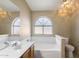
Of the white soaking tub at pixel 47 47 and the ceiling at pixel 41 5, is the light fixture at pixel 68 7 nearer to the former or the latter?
the ceiling at pixel 41 5

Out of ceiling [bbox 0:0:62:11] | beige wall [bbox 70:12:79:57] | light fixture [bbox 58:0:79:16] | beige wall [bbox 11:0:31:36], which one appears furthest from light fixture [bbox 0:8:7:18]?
beige wall [bbox 70:12:79:57]

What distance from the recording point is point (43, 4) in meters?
2.27

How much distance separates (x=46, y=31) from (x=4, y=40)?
0.73 meters

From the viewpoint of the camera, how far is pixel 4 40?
194 centimetres

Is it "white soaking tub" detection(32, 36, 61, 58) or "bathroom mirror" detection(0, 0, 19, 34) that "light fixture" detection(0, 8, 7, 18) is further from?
"white soaking tub" detection(32, 36, 61, 58)

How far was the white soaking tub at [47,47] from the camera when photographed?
87.8 inches

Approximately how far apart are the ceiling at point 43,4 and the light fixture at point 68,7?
4.7 inches

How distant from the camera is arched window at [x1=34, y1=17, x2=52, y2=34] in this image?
2.15m

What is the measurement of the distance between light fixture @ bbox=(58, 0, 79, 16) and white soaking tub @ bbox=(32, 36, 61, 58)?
56 cm

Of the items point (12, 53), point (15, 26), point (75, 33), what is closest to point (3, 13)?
point (15, 26)

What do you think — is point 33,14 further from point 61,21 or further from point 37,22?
point 61,21

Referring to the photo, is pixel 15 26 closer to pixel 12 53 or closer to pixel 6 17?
pixel 6 17

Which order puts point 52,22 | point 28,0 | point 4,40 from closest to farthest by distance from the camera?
point 4,40
point 52,22
point 28,0

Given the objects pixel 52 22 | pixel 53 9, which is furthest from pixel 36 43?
pixel 53 9
